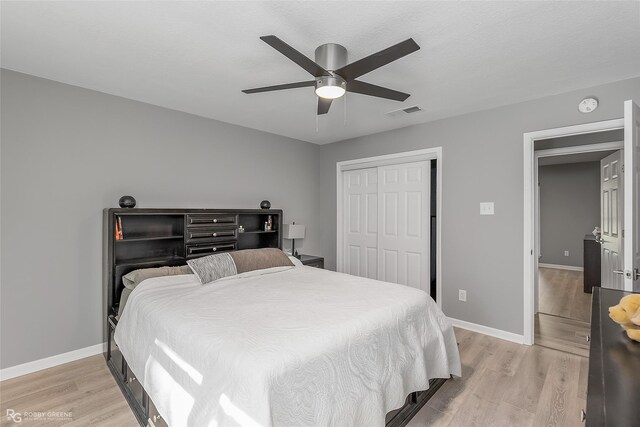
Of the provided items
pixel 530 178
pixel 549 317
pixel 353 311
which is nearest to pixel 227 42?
pixel 353 311

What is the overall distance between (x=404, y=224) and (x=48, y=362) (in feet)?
A: 12.7

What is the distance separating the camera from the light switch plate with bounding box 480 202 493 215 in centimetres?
323

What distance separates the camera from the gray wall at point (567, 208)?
20.4 feet

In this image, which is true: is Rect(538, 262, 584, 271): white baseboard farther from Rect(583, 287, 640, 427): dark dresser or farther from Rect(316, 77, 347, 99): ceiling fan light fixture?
Rect(316, 77, 347, 99): ceiling fan light fixture

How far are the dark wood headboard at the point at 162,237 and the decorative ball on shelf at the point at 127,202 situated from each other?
0.31 feet

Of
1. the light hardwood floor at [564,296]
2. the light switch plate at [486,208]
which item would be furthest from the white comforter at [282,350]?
the light hardwood floor at [564,296]

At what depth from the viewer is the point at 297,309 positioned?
190 cm

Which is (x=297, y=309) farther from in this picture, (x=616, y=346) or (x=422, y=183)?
(x=422, y=183)

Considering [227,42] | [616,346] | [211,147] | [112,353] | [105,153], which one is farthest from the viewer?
[211,147]

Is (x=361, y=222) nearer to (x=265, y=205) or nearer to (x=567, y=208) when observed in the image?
(x=265, y=205)

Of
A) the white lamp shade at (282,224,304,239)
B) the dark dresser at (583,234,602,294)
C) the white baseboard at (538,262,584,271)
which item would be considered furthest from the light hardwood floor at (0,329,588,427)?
the white baseboard at (538,262,584,271)

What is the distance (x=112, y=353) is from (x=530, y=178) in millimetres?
4188

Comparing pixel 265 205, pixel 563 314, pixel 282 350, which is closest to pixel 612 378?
pixel 282 350

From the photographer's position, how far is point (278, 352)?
1.34 meters
